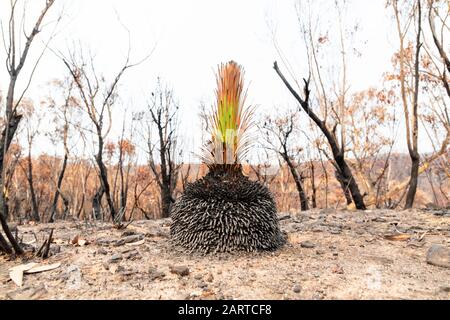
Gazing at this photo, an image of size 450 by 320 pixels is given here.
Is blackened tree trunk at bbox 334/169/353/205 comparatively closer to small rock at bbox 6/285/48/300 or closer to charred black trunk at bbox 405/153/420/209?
charred black trunk at bbox 405/153/420/209

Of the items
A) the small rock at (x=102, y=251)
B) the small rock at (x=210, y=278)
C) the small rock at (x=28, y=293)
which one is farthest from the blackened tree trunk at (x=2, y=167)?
the small rock at (x=210, y=278)

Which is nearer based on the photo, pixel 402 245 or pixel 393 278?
pixel 393 278

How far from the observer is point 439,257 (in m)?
3.99

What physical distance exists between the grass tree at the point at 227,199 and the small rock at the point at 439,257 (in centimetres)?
200

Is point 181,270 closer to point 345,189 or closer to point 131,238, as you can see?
point 131,238

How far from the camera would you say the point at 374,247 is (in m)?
4.84

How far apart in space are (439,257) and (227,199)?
9.46 ft

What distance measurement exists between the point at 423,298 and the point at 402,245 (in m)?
2.16

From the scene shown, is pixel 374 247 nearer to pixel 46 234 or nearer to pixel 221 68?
pixel 221 68

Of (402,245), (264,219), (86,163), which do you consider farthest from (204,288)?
(86,163)

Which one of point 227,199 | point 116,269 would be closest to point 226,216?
point 227,199

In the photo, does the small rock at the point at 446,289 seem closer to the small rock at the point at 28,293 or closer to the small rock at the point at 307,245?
the small rock at the point at 307,245

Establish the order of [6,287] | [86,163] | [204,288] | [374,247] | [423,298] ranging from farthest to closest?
[86,163] < [374,247] < [6,287] < [204,288] < [423,298]

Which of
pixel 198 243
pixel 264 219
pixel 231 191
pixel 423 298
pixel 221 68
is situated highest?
pixel 221 68
